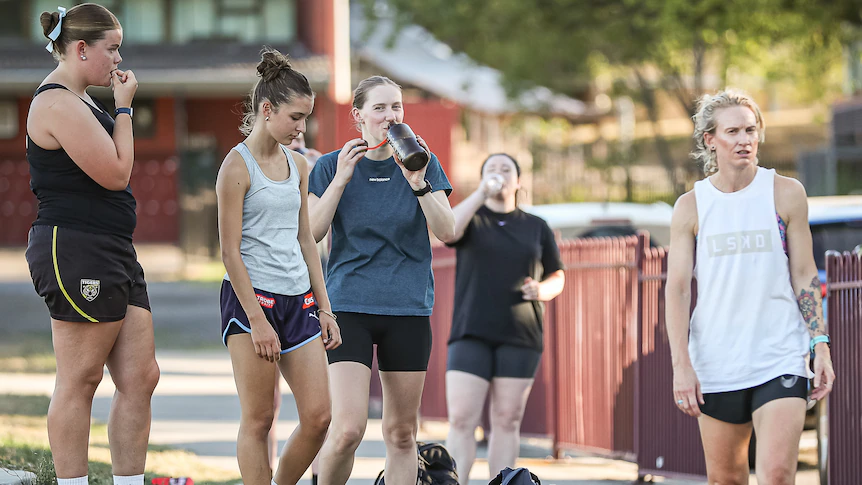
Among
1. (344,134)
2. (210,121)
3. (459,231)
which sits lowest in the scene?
(459,231)

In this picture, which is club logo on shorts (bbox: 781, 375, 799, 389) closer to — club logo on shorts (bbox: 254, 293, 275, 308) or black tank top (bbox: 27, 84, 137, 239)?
club logo on shorts (bbox: 254, 293, 275, 308)

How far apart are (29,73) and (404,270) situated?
90.6ft

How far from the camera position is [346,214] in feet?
17.5

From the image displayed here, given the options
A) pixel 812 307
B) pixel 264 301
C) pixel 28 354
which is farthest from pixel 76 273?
pixel 28 354

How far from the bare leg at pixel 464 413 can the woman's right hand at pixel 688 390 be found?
1.93m

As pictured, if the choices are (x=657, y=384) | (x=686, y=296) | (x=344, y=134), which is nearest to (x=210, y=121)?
(x=344, y=134)

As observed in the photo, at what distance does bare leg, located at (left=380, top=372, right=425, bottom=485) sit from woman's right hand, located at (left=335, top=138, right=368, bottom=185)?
0.91 metres

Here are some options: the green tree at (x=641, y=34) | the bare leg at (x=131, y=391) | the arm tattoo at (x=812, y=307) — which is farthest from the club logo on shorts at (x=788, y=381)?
the green tree at (x=641, y=34)

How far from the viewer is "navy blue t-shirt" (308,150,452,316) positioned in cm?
525

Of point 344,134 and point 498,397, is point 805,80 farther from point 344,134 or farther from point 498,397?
point 498,397

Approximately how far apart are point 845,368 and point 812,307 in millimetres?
1928

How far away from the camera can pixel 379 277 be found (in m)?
5.26

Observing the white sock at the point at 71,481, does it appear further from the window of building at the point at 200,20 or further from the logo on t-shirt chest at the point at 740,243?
the window of building at the point at 200,20

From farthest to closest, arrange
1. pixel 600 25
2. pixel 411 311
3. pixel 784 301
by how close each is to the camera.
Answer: pixel 600 25 → pixel 411 311 → pixel 784 301
